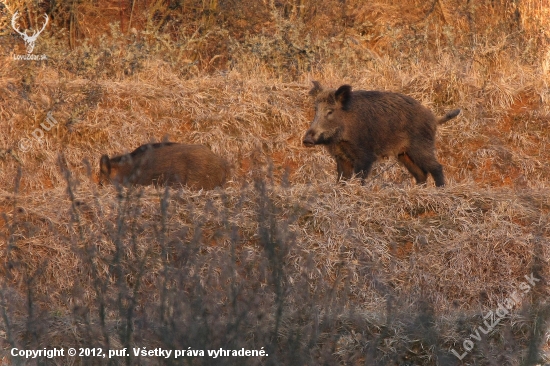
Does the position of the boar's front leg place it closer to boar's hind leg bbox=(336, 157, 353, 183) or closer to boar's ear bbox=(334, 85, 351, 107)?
boar's hind leg bbox=(336, 157, 353, 183)

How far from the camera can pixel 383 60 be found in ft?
38.3

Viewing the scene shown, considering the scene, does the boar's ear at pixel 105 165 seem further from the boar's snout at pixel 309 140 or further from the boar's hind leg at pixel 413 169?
the boar's hind leg at pixel 413 169

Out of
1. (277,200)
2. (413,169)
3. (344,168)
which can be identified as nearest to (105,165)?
(277,200)

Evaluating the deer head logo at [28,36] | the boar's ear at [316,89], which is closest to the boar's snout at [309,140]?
the boar's ear at [316,89]

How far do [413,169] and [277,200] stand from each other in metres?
2.16

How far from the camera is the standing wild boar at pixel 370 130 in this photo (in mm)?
8391

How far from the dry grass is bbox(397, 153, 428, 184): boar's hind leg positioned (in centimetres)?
33

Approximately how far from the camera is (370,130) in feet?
27.8

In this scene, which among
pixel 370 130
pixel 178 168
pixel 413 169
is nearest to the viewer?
pixel 178 168

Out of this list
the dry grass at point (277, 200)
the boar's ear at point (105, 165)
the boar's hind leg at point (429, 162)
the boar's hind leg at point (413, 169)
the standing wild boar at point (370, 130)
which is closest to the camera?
the dry grass at point (277, 200)

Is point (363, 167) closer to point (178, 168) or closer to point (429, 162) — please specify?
point (429, 162)

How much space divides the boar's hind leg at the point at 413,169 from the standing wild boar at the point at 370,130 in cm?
1

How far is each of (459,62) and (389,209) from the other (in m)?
4.27

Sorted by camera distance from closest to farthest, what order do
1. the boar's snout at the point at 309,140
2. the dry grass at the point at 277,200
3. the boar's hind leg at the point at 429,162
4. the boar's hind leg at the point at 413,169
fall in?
the dry grass at the point at 277,200 → the boar's snout at the point at 309,140 → the boar's hind leg at the point at 429,162 → the boar's hind leg at the point at 413,169
